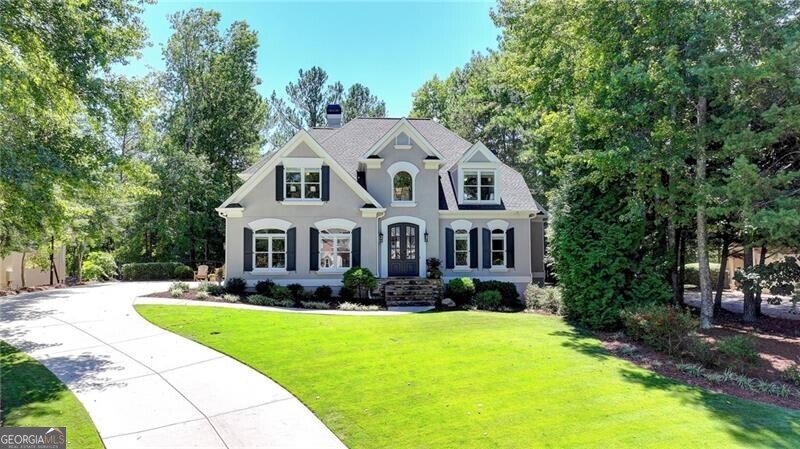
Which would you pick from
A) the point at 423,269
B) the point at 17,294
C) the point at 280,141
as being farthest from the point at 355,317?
the point at 280,141

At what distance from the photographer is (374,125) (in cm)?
2445

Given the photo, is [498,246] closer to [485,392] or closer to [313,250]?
[313,250]

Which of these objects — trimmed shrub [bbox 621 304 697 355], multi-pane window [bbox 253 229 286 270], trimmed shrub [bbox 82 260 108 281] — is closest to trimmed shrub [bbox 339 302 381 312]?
multi-pane window [bbox 253 229 286 270]

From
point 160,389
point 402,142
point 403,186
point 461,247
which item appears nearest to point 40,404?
point 160,389

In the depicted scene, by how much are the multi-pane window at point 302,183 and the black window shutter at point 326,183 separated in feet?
0.72

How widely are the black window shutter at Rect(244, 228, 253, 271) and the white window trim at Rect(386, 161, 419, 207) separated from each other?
637 cm

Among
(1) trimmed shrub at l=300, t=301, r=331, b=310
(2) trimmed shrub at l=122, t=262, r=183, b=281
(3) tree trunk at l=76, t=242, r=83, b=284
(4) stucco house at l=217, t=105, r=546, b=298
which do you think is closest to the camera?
(1) trimmed shrub at l=300, t=301, r=331, b=310

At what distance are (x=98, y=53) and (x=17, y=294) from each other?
15.0m

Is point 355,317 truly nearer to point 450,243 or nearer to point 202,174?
point 450,243

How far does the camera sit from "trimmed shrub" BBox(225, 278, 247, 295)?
59.3 feet

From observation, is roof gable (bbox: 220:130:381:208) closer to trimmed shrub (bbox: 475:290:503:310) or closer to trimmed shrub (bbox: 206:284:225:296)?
trimmed shrub (bbox: 206:284:225:296)

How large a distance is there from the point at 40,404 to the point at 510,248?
58.4 ft

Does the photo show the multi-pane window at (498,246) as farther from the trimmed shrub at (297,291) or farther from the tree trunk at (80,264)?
the tree trunk at (80,264)

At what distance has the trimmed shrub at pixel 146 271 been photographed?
2958cm
